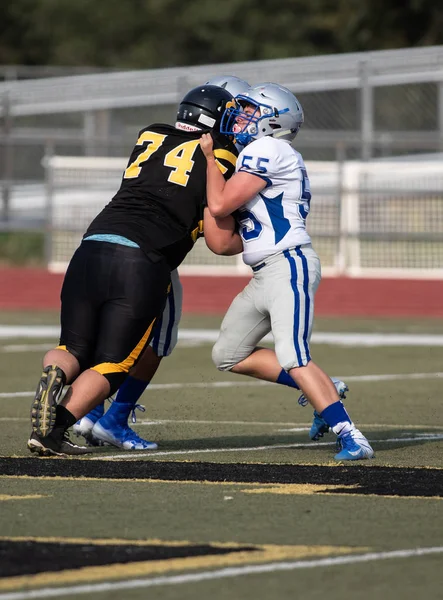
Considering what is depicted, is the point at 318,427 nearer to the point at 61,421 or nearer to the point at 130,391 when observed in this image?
the point at 130,391

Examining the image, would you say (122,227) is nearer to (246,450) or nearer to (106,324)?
(106,324)

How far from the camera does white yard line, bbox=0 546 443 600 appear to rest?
4.93 m

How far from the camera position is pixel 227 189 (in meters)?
7.99

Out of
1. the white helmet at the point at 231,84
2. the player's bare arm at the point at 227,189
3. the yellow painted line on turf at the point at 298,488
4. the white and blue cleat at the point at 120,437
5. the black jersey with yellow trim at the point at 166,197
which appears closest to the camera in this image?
the yellow painted line on turf at the point at 298,488

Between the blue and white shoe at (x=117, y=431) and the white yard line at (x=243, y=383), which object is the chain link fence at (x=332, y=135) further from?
Answer: the blue and white shoe at (x=117, y=431)

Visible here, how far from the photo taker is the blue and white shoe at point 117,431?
8.58 meters

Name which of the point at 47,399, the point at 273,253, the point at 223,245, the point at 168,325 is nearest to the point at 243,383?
the point at 168,325

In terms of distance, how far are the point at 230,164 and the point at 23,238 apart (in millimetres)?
17315

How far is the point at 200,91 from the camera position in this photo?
333 inches

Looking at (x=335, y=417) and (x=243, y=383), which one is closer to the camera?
(x=335, y=417)

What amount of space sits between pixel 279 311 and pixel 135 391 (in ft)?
3.72

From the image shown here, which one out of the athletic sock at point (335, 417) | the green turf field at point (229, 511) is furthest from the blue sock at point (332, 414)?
the green turf field at point (229, 511)

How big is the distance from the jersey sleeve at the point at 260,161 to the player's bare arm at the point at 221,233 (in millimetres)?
319

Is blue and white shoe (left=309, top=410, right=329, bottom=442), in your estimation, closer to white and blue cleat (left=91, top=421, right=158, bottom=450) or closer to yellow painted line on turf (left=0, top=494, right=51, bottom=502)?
white and blue cleat (left=91, top=421, right=158, bottom=450)
